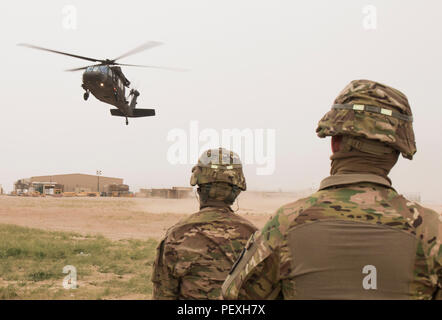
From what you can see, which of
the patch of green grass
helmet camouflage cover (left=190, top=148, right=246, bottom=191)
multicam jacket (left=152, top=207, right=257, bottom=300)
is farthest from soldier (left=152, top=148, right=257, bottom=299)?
the patch of green grass

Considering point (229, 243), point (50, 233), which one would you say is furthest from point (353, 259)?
point (50, 233)

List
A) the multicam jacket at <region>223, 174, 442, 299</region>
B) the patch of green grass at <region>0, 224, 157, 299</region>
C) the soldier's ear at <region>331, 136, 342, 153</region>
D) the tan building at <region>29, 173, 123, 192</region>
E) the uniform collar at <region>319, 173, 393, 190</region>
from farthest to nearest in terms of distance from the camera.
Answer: the tan building at <region>29, 173, 123, 192</region> < the patch of green grass at <region>0, 224, 157, 299</region> < the soldier's ear at <region>331, 136, 342, 153</region> < the uniform collar at <region>319, 173, 393, 190</region> < the multicam jacket at <region>223, 174, 442, 299</region>

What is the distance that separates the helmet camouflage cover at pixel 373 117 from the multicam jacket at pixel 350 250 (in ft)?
0.80

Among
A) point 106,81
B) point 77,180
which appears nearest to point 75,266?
point 106,81

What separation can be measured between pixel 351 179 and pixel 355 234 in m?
0.27

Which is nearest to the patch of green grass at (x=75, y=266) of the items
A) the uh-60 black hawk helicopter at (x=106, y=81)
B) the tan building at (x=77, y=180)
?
the uh-60 black hawk helicopter at (x=106, y=81)

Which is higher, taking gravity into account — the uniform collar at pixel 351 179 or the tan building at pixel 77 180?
the uniform collar at pixel 351 179

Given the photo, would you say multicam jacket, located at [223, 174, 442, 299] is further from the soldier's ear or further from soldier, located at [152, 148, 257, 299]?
soldier, located at [152, 148, 257, 299]

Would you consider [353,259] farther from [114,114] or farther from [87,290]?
[114,114]

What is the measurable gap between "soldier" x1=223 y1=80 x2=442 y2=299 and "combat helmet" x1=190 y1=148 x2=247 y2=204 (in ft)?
6.02

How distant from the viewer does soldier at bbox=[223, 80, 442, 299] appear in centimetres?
191

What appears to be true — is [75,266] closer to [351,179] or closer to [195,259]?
[195,259]

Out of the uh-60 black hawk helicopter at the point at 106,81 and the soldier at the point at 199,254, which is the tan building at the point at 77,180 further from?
the soldier at the point at 199,254

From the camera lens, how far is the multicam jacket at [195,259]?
3525 millimetres
